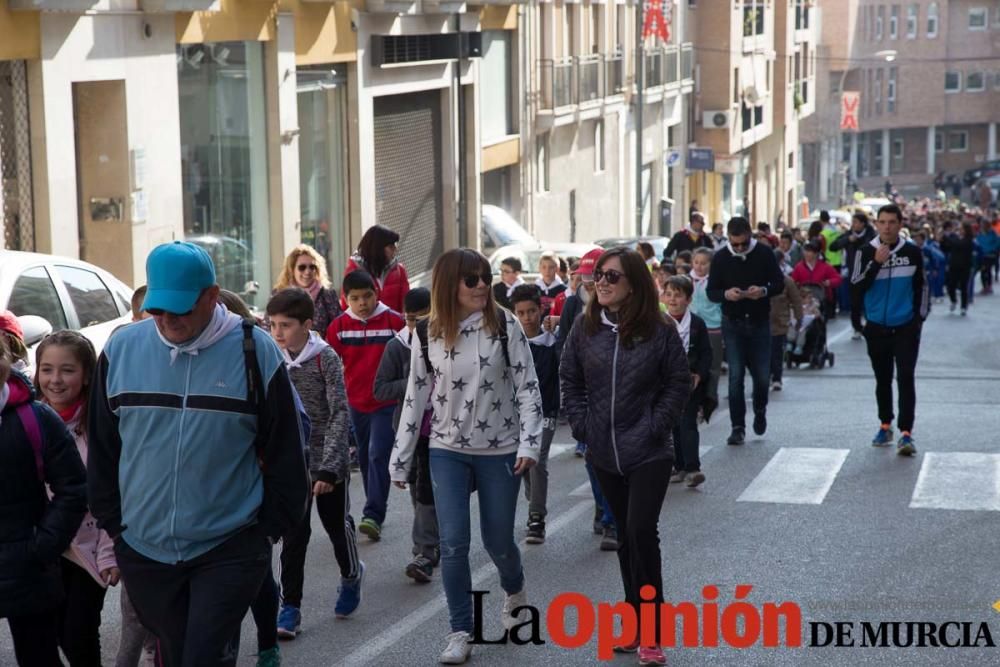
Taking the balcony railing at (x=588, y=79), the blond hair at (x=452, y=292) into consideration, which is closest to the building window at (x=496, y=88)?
the balcony railing at (x=588, y=79)

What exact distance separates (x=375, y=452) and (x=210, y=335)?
4.51 metres

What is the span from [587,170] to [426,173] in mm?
12848

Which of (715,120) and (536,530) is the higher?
(715,120)

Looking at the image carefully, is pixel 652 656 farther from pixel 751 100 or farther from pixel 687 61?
pixel 751 100

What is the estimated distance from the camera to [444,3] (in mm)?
27203

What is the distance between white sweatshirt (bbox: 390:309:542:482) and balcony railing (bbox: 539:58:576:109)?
1143 inches

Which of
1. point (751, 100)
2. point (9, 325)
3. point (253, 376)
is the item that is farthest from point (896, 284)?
point (751, 100)

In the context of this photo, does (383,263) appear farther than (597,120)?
No

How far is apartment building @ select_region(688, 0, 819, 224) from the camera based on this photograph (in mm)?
53125

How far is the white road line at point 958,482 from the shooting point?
10.6 m

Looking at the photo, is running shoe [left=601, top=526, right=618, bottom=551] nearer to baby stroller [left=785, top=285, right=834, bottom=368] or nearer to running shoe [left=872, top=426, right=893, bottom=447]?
running shoe [left=872, top=426, right=893, bottom=447]

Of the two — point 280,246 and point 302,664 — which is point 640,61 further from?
point 302,664

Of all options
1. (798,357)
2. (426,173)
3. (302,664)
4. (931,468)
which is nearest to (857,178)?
(426,173)

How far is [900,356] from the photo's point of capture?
39.7ft
